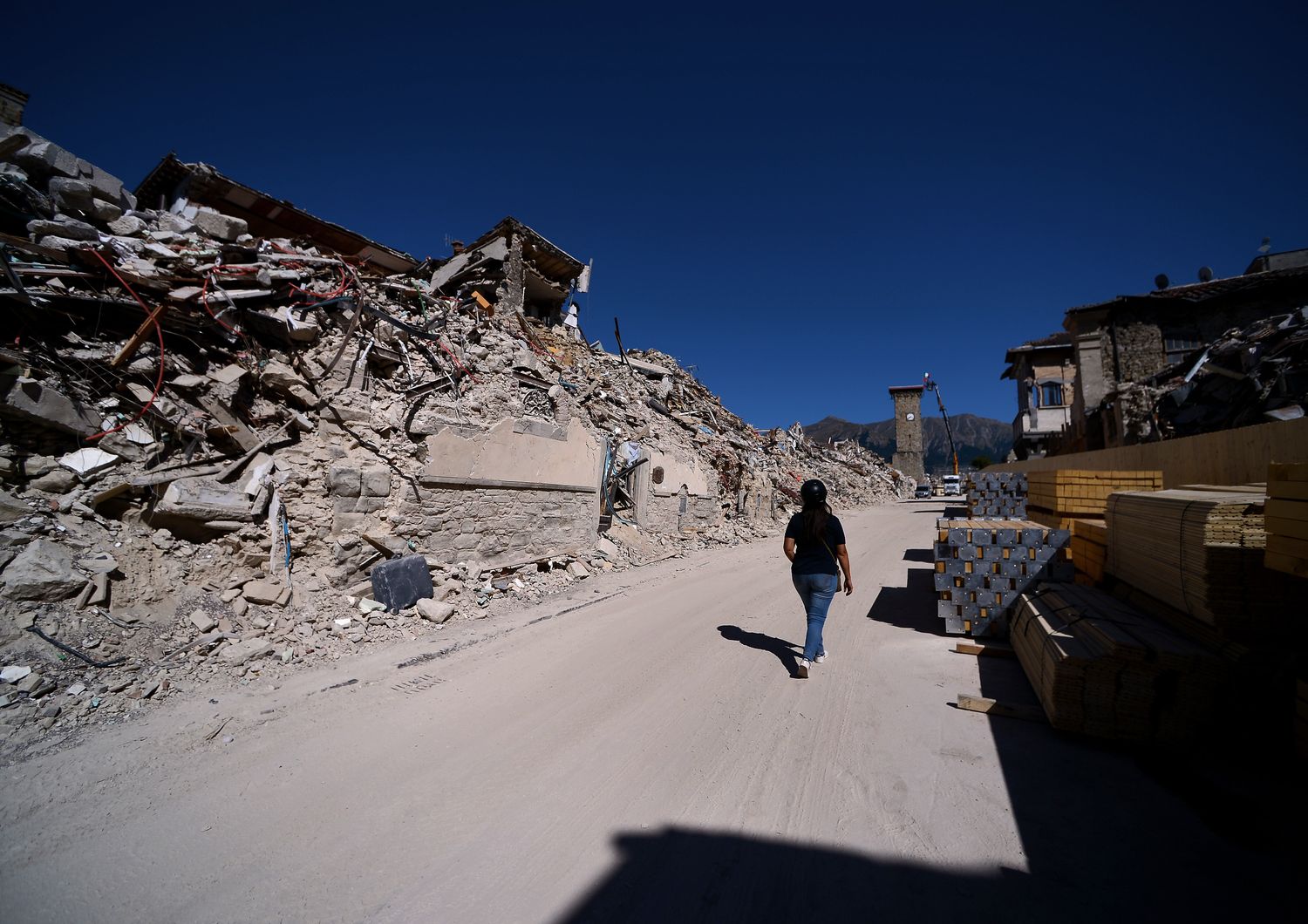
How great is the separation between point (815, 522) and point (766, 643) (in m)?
1.64

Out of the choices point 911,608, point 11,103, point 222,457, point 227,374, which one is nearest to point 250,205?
point 11,103

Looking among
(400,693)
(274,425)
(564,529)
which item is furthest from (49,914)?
(564,529)

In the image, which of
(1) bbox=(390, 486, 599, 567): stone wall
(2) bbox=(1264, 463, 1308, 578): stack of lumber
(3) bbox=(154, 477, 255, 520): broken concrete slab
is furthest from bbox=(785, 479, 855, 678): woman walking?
(3) bbox=(154, 477, 255, 520): broken concrete slab

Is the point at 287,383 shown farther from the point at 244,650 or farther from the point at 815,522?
the point at 815,522

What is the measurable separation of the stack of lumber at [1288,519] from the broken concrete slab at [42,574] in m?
8.47

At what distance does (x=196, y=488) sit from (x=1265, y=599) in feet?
29.7

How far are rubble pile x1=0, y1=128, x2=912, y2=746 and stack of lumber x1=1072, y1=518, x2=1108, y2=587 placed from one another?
22.4ft

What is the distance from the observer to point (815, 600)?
4.65m

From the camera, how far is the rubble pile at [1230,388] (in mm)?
8344

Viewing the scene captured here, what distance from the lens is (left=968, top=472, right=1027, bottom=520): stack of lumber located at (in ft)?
31.8

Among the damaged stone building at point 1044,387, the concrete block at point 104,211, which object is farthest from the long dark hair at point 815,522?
the damaged stone building at point 1044,387

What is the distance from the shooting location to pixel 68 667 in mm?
4000

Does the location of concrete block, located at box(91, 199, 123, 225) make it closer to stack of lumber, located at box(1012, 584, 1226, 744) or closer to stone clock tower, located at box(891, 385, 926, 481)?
stack of lumber, located at box(1012, 584, 1226, 744)

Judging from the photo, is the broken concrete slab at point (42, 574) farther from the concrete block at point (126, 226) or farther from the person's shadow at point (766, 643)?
the person's shadow at point (766, 643)
